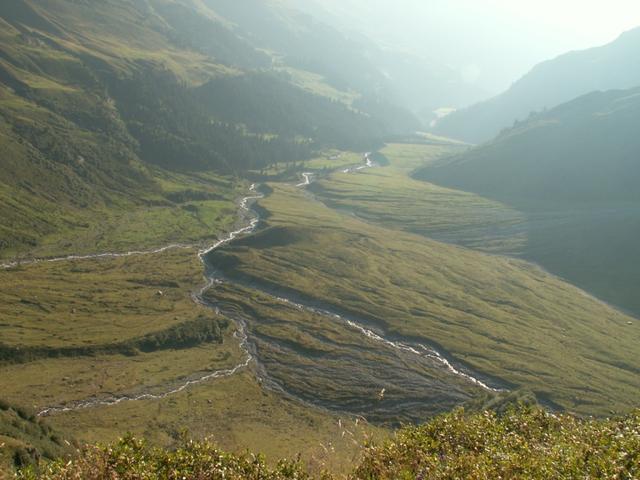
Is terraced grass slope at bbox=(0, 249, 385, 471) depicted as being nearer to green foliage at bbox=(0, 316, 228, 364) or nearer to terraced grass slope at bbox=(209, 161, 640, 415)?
green foliage at bbox=(0, 316, 228, 364)

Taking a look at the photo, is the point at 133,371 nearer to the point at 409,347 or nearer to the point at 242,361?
the point at 242,361

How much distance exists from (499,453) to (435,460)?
15.1 ft

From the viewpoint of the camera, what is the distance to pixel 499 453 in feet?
115

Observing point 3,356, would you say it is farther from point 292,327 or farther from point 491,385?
point 491,385

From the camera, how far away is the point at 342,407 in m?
124

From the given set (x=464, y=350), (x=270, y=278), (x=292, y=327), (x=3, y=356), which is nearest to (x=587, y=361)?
(x=464, y=350)

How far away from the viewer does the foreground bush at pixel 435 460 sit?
31.1 m

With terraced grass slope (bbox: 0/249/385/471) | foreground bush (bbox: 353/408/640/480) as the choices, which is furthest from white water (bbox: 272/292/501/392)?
foreground bush (bbox: 353/408/640/480)

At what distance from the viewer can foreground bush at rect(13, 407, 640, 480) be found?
31.1 metres

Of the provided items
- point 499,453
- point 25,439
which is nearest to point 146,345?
point 25,439

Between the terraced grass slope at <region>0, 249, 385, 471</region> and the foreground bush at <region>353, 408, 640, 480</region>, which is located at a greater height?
the foreground bush at <region>353, 408, 640, 480</region>

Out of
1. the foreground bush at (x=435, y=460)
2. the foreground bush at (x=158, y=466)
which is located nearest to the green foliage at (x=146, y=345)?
the foreground bush at (x=435, y=460)

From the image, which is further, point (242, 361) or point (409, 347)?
point (409, 347)

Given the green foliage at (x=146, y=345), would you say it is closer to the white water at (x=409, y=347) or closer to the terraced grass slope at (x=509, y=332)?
the white water at (x=409, y=347)
